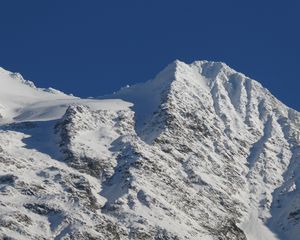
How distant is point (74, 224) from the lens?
185500 millimetres

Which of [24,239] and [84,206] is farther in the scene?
[84,206]

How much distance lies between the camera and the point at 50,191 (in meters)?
196

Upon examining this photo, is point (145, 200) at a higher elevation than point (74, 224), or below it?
higher

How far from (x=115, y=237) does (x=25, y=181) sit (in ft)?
65.0

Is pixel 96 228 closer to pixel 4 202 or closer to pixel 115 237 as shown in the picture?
pixel 115 237

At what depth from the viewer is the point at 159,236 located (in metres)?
191

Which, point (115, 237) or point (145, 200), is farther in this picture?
point (145, 200)

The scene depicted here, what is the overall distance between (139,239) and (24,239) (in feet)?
64.1

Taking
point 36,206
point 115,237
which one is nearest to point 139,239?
point 115,237

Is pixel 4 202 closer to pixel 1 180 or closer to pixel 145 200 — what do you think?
pixel 1 180

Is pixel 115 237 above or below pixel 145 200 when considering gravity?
below

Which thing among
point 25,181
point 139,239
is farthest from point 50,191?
point 139,239

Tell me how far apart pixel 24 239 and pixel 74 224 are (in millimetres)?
9879

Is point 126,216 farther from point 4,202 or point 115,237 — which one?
point 4,202
